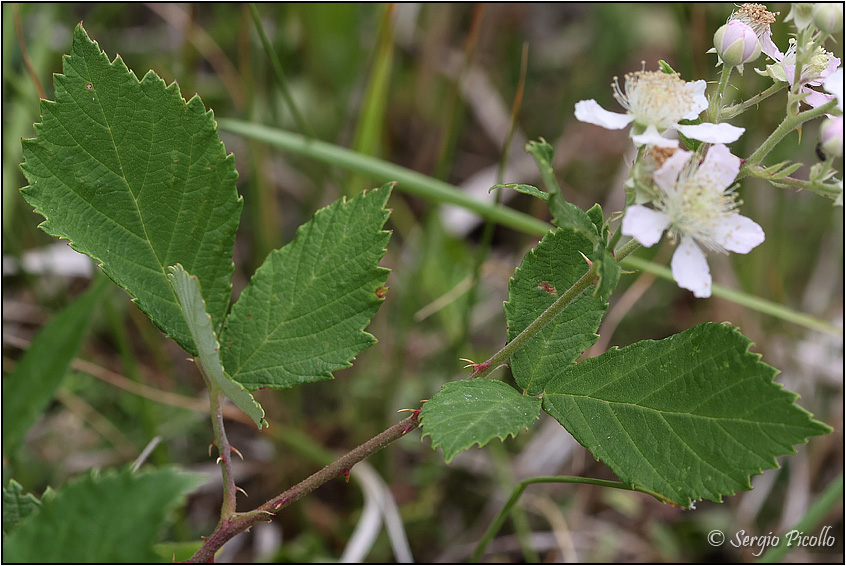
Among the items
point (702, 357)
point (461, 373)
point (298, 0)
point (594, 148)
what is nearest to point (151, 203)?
point (702, 357)

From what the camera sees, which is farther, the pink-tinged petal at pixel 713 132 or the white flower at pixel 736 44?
the white flower at pixel 736 44

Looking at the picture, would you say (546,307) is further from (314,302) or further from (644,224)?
(314,302)

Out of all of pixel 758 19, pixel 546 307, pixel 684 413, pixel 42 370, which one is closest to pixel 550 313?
pixel 546 307

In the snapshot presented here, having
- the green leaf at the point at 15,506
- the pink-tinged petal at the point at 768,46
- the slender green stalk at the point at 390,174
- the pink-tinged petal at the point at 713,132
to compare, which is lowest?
the green leaf at the point at 15,506

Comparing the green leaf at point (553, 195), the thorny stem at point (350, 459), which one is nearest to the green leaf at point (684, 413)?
the thorny stem at point (350, 459)

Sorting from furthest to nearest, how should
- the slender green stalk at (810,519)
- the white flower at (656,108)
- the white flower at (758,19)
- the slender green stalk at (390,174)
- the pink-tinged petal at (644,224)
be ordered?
the slender green stalk at (390,174)
the slender green stalk at (810,519)
the white flower at (758,19)
the white flower at (656,108)
the pink-tinged petal at (644,224)

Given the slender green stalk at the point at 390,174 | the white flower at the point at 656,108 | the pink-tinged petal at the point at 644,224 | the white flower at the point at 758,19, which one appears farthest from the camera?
the slender green stalk at the point at 390,174

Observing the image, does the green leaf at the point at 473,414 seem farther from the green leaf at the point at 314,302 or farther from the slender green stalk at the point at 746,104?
the slender green stalk at the point at 746,104
